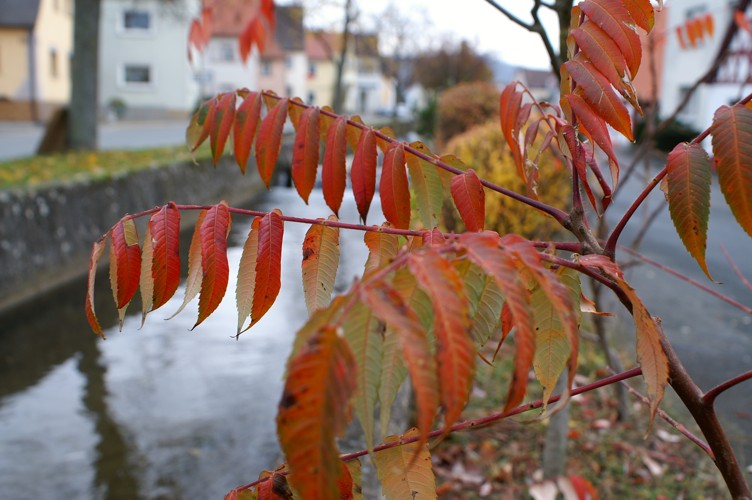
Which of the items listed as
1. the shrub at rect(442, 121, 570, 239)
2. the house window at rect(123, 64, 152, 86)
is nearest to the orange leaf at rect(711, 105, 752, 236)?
the shrub at rect(442, 121, 570, 239)

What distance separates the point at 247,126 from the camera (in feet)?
4.90

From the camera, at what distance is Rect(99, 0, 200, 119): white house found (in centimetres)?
3694

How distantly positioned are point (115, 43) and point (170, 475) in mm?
37919

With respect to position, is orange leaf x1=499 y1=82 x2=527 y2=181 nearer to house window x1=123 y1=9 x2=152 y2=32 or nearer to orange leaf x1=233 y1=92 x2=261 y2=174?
orange leaf x1=233 y1=92 x2=261 y2=174

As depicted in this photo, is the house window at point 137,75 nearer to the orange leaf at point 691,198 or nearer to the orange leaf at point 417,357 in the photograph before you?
the orange leaf at point 691,198

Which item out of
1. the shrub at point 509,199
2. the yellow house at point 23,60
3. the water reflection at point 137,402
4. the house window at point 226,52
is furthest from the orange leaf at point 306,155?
the house window at point 226,52

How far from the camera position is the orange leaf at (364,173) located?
122 cm

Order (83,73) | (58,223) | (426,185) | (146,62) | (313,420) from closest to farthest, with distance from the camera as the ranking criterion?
(313,420) < (426,185) < (58,223) < (83,73) < (146,62)

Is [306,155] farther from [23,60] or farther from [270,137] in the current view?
[23,60]

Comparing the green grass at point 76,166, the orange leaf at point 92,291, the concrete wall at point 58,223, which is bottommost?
the concrete wall at point 58,223

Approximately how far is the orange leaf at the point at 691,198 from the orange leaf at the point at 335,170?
0.55 metres

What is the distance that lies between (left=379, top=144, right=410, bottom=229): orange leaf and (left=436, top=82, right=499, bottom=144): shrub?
507 inches

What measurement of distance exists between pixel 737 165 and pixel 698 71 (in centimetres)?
2788

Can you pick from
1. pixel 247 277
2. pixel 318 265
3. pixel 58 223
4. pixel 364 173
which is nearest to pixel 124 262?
pixel 247 277
